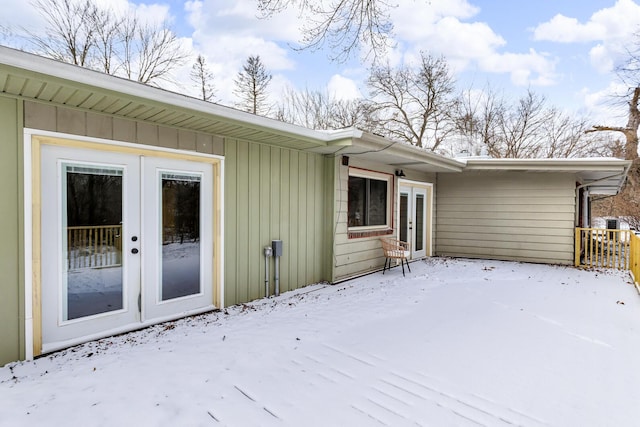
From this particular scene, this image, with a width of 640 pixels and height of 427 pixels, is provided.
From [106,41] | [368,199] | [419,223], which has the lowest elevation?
[419,223]

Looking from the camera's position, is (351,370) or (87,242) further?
(87,242)

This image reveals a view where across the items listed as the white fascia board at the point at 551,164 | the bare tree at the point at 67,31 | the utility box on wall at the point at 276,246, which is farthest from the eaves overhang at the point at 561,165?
the bare tree at the point at 67,31

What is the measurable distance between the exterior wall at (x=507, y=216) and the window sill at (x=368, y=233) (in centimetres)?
249

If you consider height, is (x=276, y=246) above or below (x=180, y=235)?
below

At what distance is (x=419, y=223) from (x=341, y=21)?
5.34 m

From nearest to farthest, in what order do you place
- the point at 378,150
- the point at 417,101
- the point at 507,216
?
the point at 378,150 → the point at 507,216 → the point at 417,101

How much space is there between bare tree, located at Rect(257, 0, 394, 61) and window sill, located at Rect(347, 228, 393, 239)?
2930 mm

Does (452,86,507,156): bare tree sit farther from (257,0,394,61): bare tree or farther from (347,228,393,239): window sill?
(257,0,394,61): bare tree

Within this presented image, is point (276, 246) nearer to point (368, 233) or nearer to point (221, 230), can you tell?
point (221, 230)

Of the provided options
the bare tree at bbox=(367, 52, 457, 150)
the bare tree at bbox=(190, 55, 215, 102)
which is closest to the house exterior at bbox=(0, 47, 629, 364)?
the bare tree at bbox=(190, 55, 215, 102)

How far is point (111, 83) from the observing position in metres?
2.63

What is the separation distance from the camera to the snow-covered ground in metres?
2.16

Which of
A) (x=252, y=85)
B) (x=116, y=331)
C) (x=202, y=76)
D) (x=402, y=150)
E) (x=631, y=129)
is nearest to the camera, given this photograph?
(x=116, y=331)

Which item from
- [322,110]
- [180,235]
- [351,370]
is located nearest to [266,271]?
[180,235]
